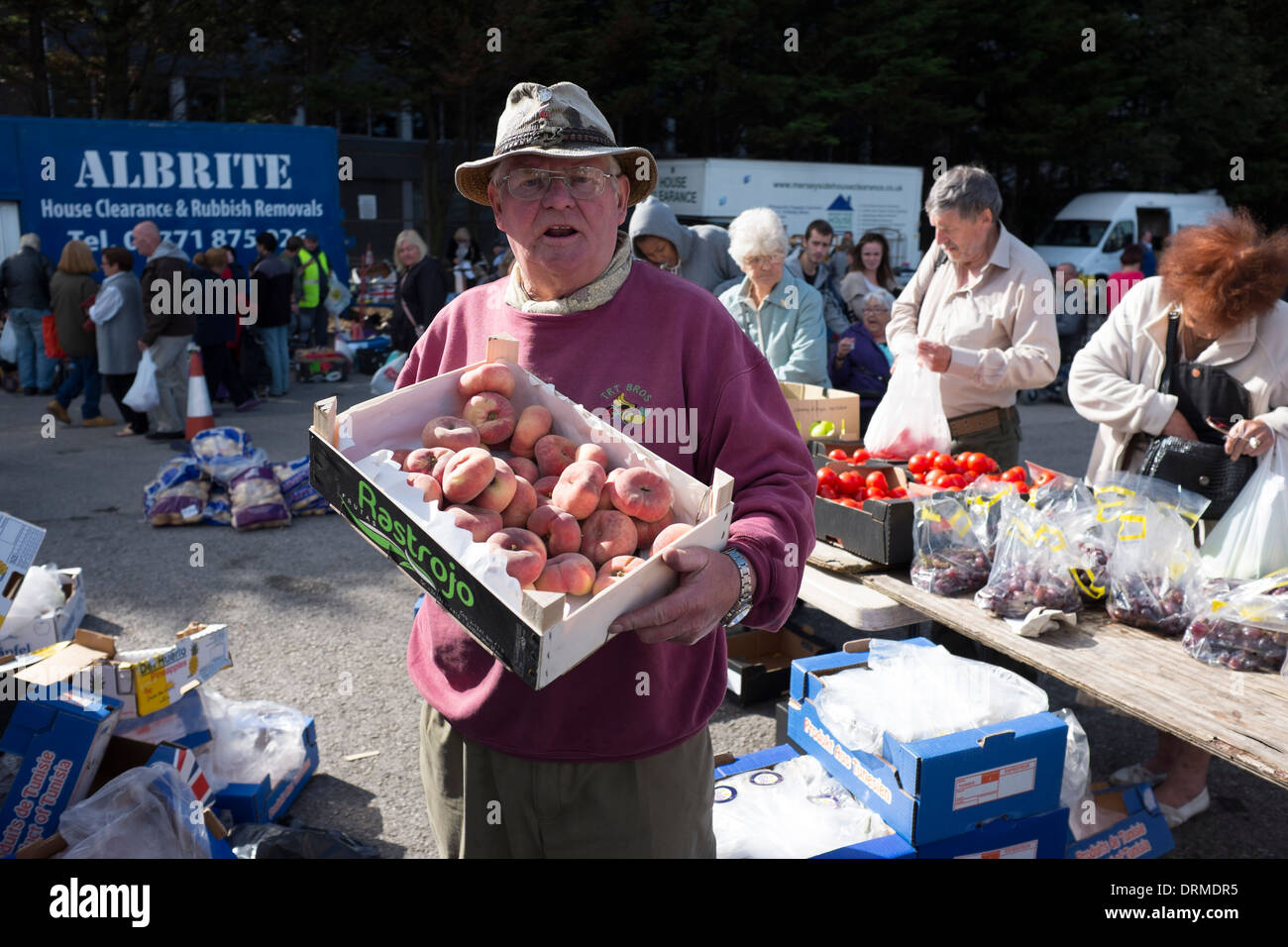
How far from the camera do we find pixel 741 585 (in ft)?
5.72

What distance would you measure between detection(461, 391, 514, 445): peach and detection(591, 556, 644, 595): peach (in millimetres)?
380

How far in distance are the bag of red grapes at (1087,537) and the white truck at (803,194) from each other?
16.3 meters

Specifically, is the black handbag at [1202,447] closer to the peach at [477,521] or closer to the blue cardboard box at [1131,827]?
the blue cardboard box at [1131,827]

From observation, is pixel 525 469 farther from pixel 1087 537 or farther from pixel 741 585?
pixel 1087 537

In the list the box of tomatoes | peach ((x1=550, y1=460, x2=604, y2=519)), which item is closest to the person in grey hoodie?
the box of tomatoes

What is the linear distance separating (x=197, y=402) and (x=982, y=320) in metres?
7.97

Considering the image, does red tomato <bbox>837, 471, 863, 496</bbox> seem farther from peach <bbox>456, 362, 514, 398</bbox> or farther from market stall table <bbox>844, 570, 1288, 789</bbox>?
peach <bbox>456, 362, 514, 398</bbox>

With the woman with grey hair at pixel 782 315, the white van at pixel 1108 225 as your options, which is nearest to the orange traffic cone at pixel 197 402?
the woman with grey hair at pixel 782 315

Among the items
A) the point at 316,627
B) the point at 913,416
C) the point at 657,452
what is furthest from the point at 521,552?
the point at 316,627

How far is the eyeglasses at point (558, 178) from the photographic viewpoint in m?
2.00

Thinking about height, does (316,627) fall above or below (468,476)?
below

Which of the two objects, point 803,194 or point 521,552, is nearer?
point 521,552

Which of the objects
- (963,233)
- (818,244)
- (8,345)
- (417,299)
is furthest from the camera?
(8,345)

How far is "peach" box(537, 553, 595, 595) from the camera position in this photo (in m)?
1.69
